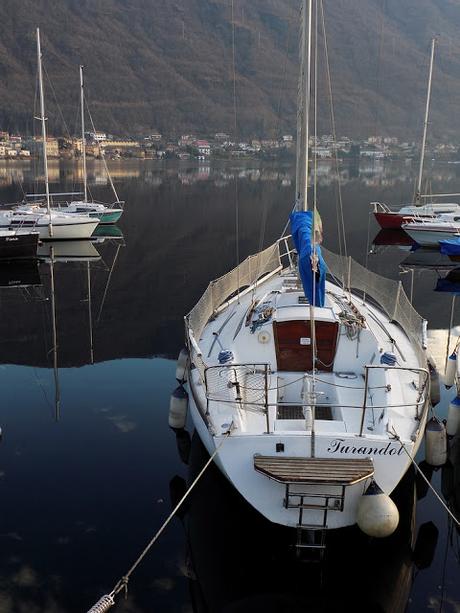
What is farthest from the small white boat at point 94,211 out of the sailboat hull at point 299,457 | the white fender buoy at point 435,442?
the sailboat hull at point 299,457

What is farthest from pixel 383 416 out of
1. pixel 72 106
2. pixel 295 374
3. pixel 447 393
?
pixel 72 106

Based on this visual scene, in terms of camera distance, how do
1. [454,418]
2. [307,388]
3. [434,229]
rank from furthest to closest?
[434,229]
[454,418]
[307,388]

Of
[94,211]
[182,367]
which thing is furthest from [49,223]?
[182,367]

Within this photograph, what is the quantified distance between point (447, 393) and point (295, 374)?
5097mm

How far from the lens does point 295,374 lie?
492 inches

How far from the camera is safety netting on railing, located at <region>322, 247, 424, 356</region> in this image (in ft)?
45.1

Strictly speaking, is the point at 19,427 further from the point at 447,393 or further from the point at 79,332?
the point at 447,393

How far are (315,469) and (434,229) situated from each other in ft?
103

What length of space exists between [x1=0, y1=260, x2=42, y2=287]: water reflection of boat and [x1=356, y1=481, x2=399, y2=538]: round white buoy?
2203cm

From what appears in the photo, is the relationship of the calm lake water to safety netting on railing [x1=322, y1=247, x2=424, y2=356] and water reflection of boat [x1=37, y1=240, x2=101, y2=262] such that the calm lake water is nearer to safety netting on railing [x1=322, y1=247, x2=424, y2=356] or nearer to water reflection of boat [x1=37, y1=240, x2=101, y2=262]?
safety netting on railing [x1=322, y1=247, x2=424, y2=356]

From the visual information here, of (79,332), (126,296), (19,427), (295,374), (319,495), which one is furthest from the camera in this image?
(126,296)

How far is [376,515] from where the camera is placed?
28.0ft

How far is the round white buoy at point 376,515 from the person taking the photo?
336 inches

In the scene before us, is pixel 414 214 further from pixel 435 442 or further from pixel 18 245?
pixel 435 442
